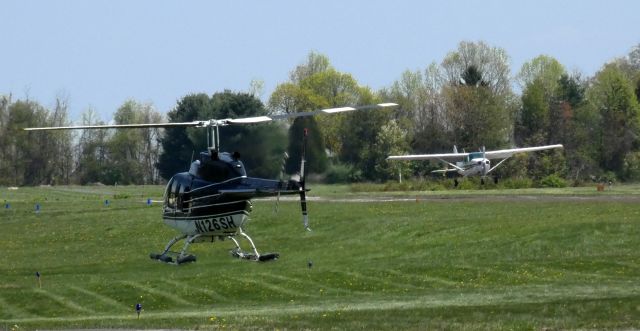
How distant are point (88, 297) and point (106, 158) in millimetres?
103874

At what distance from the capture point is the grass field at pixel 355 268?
4169 cm

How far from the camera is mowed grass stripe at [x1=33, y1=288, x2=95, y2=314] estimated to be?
170ft

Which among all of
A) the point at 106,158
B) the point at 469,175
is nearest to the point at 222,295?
the point at 469,175

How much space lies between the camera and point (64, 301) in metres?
54.2

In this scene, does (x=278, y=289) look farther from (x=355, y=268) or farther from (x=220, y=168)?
(x=220, y=168)

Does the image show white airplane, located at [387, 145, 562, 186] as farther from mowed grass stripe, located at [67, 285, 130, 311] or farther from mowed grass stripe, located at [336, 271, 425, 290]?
mowed grass stripe, located at [67, 285, 130, 311]

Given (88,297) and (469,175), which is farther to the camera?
(469,175)

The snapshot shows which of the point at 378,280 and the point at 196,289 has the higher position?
the point at 378,280

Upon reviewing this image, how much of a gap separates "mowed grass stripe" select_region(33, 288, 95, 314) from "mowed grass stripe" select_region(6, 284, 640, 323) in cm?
253

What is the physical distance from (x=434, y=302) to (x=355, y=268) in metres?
15.6

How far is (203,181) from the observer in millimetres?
43875

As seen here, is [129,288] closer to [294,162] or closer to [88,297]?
[88,297]

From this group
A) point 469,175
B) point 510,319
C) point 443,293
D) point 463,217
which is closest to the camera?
point 510,319

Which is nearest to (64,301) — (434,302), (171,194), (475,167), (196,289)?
(196,289)
